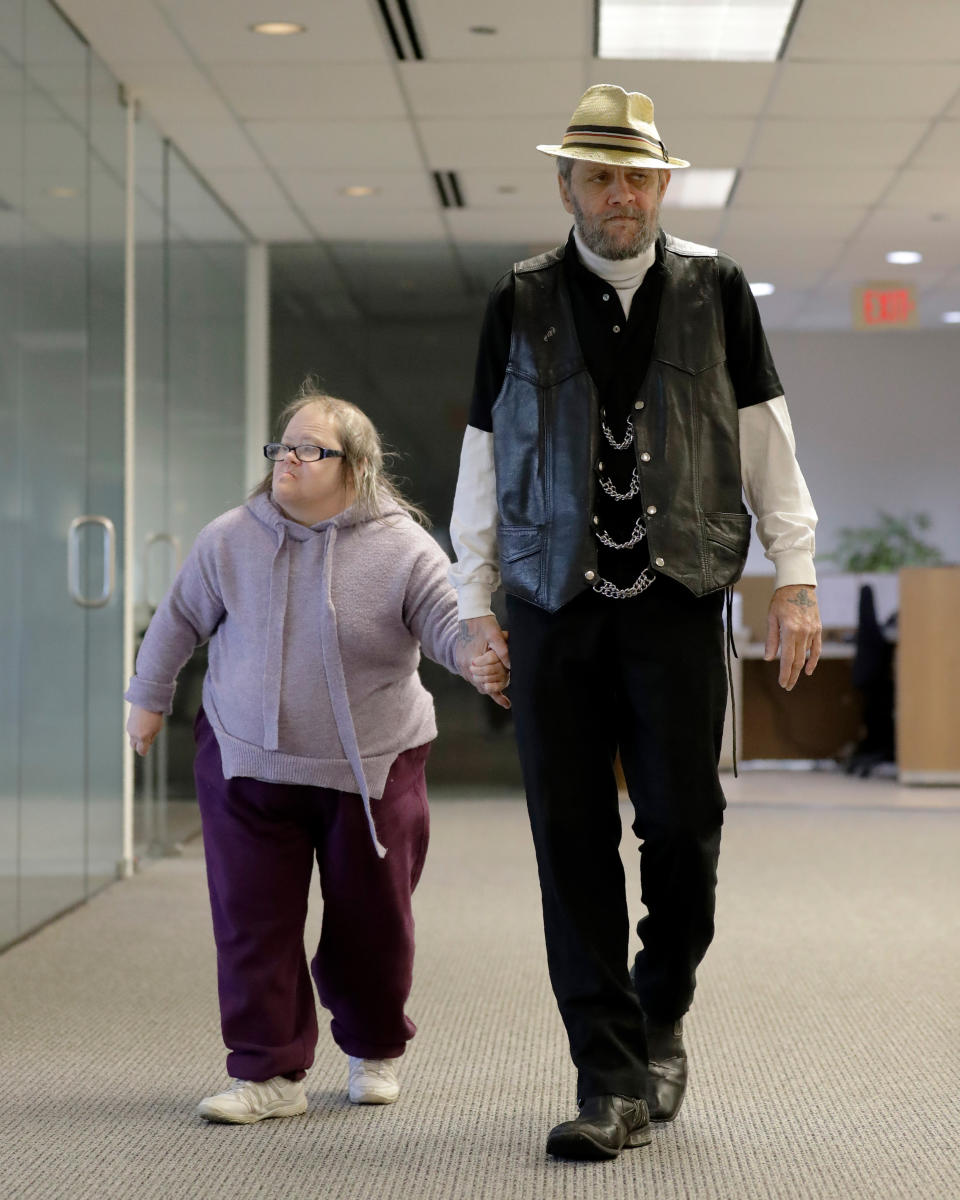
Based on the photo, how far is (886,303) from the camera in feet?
30.5

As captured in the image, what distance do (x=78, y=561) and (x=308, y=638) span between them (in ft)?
8.00

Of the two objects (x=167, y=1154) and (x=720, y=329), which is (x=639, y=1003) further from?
(x=720, y=329)

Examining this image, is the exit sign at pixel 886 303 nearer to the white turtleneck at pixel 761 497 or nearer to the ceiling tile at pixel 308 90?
the ceiling tile at pixel 308 90

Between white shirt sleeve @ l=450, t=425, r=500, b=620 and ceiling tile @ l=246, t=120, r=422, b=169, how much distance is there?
3.91 metres

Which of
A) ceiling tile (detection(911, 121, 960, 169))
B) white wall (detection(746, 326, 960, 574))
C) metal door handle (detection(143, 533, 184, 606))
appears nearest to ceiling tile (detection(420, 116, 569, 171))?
ceiling tile (detection(911, 121, 960, 169))

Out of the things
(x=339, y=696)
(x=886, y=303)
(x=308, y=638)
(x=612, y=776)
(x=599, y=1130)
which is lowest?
(x=599, y=1130)

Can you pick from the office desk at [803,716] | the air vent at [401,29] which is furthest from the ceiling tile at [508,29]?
the office desk at [803,716]

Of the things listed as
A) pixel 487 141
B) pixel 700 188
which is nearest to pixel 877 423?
pixel 700 188

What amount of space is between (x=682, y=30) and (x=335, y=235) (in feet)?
10.2

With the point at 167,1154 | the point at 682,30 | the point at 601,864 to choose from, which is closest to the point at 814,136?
the point at 682,30

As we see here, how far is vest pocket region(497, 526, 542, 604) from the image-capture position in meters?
2.44

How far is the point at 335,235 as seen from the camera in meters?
8.03

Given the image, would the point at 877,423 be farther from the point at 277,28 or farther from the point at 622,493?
the point at 622,493

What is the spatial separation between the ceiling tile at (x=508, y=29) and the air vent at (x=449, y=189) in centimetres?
144
